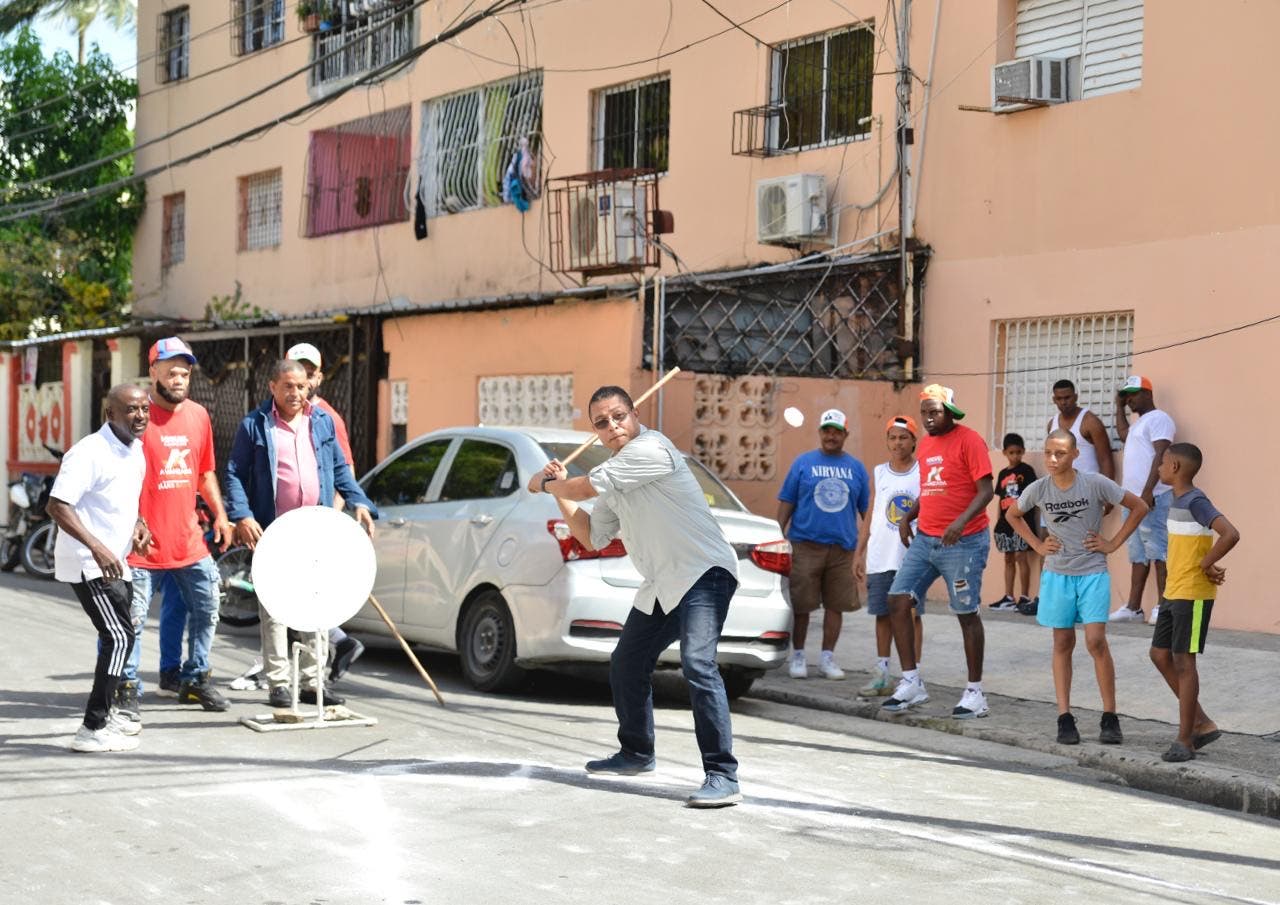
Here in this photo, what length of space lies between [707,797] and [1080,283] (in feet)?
27.1

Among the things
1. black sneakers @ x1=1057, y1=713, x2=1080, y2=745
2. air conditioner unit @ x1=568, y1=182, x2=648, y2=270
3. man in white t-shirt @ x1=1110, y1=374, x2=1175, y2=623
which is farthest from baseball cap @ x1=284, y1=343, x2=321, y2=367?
man in white t-shirt @ x1=1110, y1=374, x2=1175, y2=623

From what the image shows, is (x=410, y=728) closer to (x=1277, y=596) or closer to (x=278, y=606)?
(x=278, y=606)

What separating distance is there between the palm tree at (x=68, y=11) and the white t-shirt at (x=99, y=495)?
1810 cm

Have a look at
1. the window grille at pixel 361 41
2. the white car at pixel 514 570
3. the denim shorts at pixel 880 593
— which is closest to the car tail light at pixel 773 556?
the white car at pixel 514 570

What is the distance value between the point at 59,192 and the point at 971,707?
22.3 meters

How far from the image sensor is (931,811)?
23.3ft

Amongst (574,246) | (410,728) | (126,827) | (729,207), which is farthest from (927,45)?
(126,827)

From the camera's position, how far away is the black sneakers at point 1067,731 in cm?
876

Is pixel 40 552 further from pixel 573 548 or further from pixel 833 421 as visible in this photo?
pixel 833 421

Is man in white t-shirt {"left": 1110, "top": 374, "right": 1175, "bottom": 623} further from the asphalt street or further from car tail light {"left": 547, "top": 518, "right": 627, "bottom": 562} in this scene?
car tail light {"left": 547, "top": 518, "right": 627, "bottom": 562}

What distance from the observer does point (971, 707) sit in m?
9.55

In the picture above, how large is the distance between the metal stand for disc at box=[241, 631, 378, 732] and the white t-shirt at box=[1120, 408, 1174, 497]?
6.68 metres

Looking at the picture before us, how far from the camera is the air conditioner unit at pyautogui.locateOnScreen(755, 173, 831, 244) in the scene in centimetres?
1564

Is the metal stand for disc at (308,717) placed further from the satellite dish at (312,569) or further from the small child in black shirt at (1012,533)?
the small child in black shirt at (1012,533)
